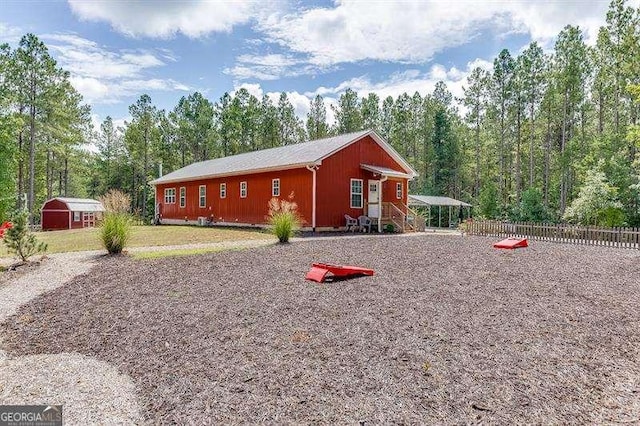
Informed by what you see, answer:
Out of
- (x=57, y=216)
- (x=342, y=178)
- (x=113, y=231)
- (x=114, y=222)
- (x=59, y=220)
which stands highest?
(x=342, y=178)

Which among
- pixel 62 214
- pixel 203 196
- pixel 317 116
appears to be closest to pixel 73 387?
pixel 203 196

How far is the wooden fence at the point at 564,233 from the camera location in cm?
1352

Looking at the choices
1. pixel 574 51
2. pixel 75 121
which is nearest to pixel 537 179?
pixel 574 51

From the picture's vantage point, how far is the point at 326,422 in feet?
9.53

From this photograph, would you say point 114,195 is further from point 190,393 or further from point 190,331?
point 190,393

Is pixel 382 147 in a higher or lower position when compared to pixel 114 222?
higher

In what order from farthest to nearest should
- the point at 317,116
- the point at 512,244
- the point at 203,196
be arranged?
the point at 317,116
the point at 203,196
the point at 512,244

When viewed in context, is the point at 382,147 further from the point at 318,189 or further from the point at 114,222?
the point at 114,222

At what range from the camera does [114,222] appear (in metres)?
10.7

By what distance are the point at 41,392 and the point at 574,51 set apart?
34007 mm

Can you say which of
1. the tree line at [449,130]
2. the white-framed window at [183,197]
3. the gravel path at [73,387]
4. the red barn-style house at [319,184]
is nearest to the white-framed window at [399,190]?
the red barn-style house at [319,184]

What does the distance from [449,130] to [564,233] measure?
28.4m

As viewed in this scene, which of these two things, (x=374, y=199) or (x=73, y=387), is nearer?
(x=73, y=387)

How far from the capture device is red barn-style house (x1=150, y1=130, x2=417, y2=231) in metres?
18.1
